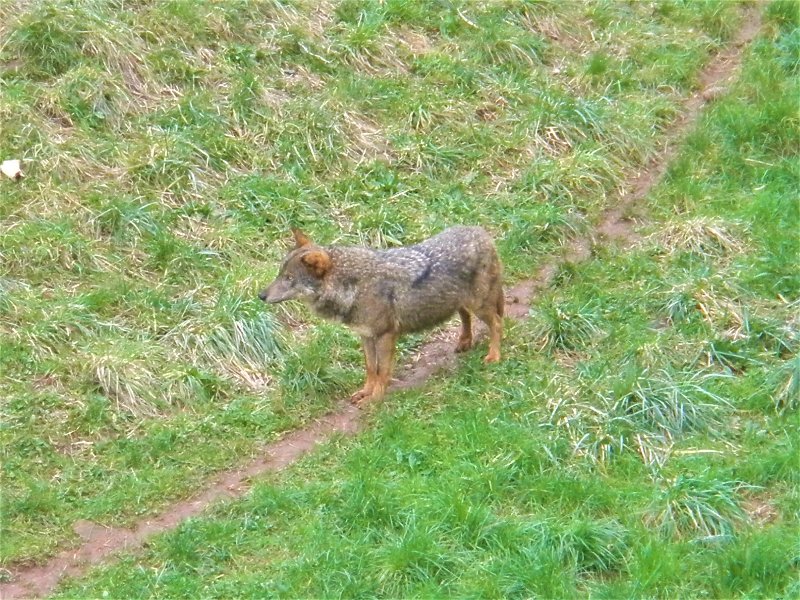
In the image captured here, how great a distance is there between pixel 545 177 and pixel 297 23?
3.36m

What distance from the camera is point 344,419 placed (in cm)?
906

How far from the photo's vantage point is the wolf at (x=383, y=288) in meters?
9.34

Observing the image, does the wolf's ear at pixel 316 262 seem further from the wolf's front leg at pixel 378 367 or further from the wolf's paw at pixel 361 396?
the wolf's paw at pixel 361 396

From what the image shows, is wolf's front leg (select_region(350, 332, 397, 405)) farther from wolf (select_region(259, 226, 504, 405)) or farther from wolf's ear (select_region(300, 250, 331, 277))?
wolf's ear (select_region(300, 250, 331, 277))

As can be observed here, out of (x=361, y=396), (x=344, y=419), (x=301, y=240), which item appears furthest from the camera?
(x=301, y=240)

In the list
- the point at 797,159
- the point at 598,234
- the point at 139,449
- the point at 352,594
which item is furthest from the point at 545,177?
the point at 352,594

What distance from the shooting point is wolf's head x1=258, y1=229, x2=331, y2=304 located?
9.31 metres

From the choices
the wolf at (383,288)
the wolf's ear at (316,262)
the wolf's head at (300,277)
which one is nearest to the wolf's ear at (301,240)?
the wolf at (383,288)

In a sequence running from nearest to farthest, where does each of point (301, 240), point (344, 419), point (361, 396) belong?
point (344, 419), point (361, 396), point (301, 240)

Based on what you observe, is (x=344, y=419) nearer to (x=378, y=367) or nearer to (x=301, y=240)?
(x=378, y=367)

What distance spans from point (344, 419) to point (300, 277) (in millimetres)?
1158

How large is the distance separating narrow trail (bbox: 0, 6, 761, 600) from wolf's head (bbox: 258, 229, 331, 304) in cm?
92

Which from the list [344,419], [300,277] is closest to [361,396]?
[344,419]

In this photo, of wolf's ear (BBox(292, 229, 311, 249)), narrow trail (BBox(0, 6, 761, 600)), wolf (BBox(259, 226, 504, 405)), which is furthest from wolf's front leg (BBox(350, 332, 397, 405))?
wolf's ear (BBox(292, 229, 311, 249))
